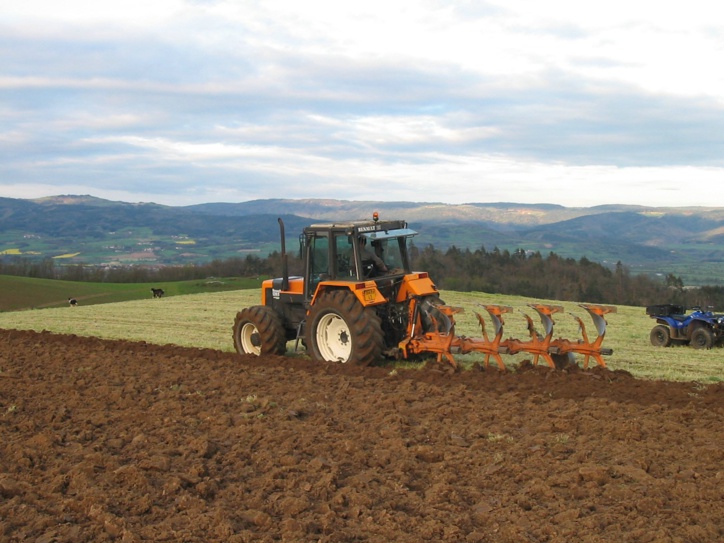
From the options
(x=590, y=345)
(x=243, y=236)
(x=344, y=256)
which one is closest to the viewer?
(x=590, y=345)

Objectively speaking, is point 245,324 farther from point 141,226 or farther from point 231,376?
point 141,226

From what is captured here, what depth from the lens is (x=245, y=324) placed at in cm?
1288

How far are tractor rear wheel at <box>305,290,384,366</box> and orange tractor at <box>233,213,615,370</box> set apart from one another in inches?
0.6

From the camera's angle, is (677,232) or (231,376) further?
(677,232)

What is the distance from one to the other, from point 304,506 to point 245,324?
7780 mm

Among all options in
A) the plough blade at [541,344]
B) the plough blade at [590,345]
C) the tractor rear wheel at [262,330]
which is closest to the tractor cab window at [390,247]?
the tractor rear wheel at [262,330]

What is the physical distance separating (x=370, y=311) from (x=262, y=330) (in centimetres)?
235

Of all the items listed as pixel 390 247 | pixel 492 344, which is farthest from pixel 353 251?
pixel 492 344

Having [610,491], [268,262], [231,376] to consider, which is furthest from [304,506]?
[268,262]

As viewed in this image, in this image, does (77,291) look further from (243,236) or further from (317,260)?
(243,236)

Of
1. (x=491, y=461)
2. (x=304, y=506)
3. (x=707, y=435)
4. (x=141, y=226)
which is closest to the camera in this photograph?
(x=304, y=506)

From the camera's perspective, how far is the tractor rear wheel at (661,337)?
14461mm

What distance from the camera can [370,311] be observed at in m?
11.0

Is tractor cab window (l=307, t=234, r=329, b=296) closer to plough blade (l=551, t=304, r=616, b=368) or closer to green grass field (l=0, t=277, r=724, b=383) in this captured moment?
green grass field (l=0, t=277, r=724, b=383)
